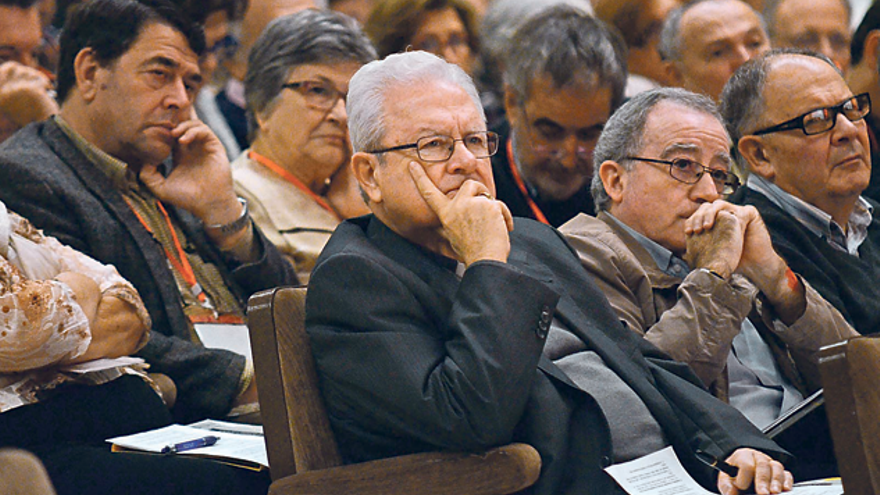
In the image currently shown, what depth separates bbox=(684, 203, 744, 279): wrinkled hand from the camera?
8.38 feet

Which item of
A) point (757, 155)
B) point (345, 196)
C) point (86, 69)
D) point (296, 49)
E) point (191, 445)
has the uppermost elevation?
point (86, 69)

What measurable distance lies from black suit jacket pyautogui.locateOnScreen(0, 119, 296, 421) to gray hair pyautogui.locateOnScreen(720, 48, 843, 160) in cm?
151

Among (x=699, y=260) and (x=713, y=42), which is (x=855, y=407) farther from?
(x=713, y=42)

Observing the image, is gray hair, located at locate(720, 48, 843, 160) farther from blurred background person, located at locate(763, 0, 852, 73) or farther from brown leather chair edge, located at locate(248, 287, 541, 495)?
blurred background person, located at locate(763, 0, 852, 73)

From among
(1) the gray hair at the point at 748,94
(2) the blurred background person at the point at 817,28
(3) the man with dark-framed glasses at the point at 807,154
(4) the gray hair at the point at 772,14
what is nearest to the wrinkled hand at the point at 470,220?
(3) the man with dark-framed glasses at the point at 807,154

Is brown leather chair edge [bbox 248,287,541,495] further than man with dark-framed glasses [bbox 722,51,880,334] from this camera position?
No

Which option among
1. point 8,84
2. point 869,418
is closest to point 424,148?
point 869,418

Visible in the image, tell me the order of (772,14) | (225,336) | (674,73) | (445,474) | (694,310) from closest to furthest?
(445,474) → (694,310) → (225,336) → (674,73) → (772,14)

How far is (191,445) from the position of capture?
2273 mm

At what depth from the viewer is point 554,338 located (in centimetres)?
222

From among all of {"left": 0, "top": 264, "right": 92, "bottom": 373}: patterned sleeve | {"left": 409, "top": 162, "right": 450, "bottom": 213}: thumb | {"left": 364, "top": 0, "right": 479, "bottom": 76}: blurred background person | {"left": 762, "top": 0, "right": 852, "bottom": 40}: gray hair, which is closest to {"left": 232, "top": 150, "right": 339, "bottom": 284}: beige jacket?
{"left": 364, "top": 0, "right": 479, "bottom": 76}: blurred background person

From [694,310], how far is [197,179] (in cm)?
152

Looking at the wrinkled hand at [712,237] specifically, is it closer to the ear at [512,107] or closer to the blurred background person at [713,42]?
the ear at [512,107]

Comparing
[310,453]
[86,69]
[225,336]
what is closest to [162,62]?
[86,69]
